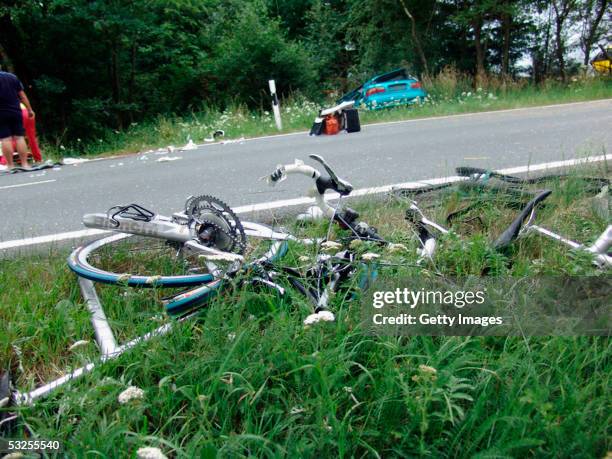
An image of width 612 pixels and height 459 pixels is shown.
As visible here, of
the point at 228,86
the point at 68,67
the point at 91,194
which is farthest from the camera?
the point at 228,86

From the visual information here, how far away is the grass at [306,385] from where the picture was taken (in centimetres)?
137

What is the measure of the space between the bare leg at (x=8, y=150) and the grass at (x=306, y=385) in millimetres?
7000

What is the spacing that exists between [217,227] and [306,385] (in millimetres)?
971

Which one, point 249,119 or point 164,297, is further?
point 249,119

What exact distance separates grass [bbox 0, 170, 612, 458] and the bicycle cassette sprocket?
0.34 m

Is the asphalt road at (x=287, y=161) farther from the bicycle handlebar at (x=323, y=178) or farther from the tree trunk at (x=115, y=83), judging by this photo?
the tree trunk at (x=115, y=83)

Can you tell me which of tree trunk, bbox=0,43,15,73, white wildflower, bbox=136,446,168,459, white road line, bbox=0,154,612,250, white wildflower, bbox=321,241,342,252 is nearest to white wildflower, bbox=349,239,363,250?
white wildflower, bbox=321,241,342,252

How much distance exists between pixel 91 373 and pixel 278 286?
72 cm

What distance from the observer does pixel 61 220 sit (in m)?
3.97

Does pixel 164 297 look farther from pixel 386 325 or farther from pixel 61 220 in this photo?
pixel 61 220

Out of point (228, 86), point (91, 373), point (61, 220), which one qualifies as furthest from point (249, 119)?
point (91, 373)

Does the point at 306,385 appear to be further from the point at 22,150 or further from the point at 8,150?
the point at 8,150

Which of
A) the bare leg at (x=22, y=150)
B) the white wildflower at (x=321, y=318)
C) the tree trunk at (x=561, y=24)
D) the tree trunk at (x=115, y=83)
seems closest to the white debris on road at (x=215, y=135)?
the bare leg at (x=22, y=150)

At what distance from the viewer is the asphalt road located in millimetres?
4367
